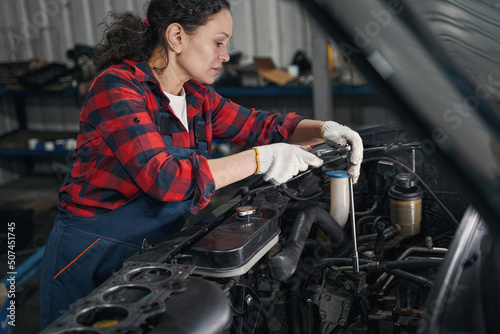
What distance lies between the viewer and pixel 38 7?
5.50 meters

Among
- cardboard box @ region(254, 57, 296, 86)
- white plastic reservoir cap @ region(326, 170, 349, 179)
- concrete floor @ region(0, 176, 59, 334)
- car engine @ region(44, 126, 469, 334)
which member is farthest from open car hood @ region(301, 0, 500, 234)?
cardboard box @ region(254, 57, 296, 86)

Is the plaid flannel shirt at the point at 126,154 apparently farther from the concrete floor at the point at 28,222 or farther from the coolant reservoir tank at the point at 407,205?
the coolant reservoir tank at the point at 407,205

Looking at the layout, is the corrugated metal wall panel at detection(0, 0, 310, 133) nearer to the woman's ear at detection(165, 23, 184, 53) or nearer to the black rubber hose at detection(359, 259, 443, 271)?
the woman's ear at detection(165, 23, 184, 53)

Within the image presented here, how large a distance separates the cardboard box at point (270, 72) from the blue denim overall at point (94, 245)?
2.93m

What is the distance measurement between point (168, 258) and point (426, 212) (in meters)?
1.06

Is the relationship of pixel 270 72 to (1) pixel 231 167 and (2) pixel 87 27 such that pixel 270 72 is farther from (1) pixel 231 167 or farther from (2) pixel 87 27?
(1) pixel 231 167

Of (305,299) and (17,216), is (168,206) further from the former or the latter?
(17,216)

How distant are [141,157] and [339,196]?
2.56 feet

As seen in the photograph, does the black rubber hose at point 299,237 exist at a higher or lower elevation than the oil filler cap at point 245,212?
lower

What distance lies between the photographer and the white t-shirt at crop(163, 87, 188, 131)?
1692mm

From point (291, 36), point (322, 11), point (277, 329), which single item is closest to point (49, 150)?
point (291, 36)

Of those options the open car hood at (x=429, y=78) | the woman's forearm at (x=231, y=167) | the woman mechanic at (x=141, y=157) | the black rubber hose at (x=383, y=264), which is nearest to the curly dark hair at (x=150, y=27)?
Answer: the woman mechanic at (x=141, y=157)

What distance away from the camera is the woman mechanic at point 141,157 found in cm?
137

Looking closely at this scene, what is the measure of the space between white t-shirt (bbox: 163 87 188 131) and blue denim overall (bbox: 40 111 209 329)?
0.36 metres
